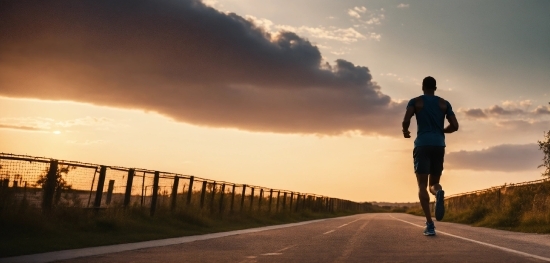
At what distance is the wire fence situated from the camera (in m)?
13.3

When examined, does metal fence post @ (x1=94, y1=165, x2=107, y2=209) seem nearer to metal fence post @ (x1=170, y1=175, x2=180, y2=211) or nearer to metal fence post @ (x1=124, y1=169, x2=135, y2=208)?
metal fence post @ (x1=124, y1=169, x2=135, y2=208)

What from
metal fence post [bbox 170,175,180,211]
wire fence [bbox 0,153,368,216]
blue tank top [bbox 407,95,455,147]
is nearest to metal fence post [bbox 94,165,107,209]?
wire fence [bbox 0,153,368,216]

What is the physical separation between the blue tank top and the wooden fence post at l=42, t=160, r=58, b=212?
9.68 m

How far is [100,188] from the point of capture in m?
16.8

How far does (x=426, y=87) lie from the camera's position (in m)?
10.5

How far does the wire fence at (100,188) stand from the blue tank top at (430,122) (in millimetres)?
9182

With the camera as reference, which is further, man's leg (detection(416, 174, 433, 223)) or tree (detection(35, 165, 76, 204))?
tree (detection(35, 165, 76, 204))

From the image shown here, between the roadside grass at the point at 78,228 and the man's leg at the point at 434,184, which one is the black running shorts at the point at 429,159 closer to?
the man's leg at the point at 434,184

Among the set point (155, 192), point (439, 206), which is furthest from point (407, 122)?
point (155, 192)

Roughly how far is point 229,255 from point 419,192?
3.87m

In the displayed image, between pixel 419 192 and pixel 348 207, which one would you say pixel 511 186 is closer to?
pixel 419 192

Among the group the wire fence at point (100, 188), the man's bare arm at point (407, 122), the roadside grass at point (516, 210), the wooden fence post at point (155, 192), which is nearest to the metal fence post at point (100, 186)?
the wire fence at point (100, 188)

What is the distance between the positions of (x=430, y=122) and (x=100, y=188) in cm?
1072

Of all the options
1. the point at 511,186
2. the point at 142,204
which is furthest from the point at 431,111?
the point at 511,186
